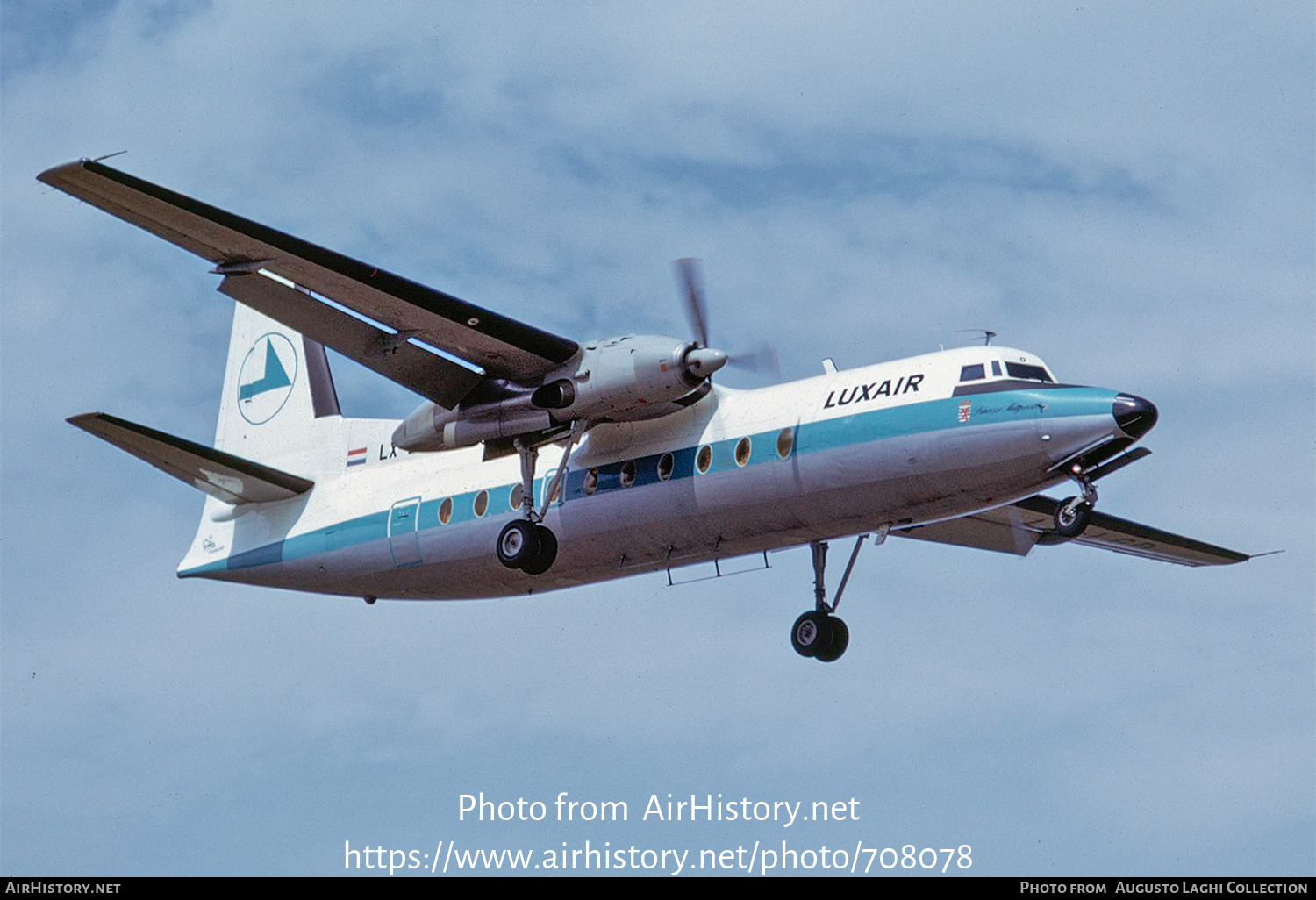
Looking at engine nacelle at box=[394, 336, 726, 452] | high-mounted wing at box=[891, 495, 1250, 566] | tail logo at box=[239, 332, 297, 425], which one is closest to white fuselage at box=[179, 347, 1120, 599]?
engine nacelle at box=[394, 336, 726, 452]

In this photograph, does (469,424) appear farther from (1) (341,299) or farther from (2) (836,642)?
(2) (836,642)

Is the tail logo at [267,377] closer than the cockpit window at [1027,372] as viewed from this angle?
No

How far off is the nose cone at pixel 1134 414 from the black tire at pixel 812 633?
591 centimetres

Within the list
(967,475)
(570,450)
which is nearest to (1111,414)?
(967,475)

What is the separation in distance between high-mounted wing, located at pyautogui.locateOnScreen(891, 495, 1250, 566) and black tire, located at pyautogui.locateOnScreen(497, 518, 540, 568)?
583 cm

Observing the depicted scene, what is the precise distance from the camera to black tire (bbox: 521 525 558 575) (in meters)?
23.1

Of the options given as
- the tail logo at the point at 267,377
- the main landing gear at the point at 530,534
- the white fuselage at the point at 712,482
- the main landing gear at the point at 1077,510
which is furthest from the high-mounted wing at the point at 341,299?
the tail logo at the point at 267,377

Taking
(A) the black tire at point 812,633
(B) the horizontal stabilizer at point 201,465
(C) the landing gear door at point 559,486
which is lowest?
(A) the black tire at point 812,633

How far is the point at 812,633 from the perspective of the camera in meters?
24.3

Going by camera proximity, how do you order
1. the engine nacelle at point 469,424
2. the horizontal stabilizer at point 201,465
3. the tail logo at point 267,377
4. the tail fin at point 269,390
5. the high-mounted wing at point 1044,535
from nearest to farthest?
1. the engine nacelle at point 469,424
2. the horizontal stabilizer at point 201,465
3. the high-mounted wing at point 1044,535
4. the tail fin at point 269,390
5. the tail logo at point 267,377

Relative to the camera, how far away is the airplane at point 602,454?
2044 cm

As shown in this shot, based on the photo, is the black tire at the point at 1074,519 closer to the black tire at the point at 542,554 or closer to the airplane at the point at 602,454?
the airplane at the point at 602,454

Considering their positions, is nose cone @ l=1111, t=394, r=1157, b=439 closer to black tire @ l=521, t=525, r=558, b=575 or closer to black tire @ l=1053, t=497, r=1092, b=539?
black tire @ l=1053, t=497, r=1092, b=539

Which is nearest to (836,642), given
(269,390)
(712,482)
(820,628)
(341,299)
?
(820,628)
